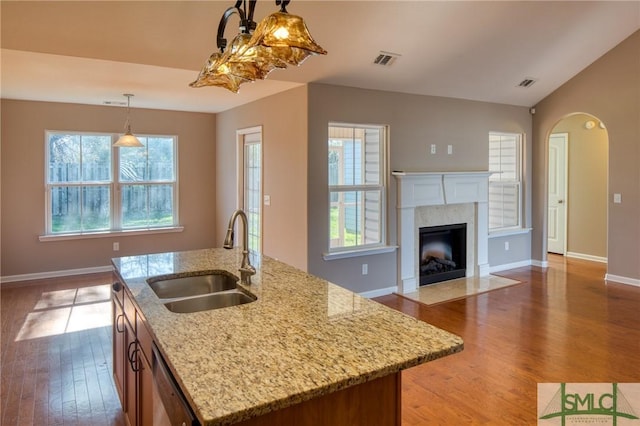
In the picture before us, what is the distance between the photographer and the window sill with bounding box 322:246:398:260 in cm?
471

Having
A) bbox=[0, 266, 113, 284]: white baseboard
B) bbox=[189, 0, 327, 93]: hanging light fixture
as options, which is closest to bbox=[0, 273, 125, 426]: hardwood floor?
bbox=[0, 266, 113, 284]: white baseboard

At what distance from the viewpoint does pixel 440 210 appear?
562cm

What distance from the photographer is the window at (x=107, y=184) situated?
6.11 meters

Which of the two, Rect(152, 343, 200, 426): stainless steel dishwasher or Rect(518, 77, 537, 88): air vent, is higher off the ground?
Rect(518, 77, 537, 88): air vent

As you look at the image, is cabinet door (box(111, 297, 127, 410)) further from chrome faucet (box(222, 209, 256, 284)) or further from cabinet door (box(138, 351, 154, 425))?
chrome faucet (box(222, 209, 256, 284))

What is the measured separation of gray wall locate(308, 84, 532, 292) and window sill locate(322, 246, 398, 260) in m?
0.05

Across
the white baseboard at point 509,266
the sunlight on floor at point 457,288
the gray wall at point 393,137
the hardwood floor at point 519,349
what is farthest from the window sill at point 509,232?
the hardwood floor at point 519,349

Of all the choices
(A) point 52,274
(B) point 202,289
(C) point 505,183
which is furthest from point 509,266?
(A) point 52,274

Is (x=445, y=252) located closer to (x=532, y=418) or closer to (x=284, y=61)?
(x=532, y=418)

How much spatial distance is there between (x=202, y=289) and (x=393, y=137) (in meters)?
3.34

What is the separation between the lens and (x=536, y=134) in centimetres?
666

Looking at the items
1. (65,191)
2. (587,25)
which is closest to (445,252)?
(587,25)

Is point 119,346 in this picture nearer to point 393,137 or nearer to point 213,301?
point 213,301

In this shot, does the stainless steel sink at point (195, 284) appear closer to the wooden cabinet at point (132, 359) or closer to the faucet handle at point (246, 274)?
the faucet handle at point (246, 274)
